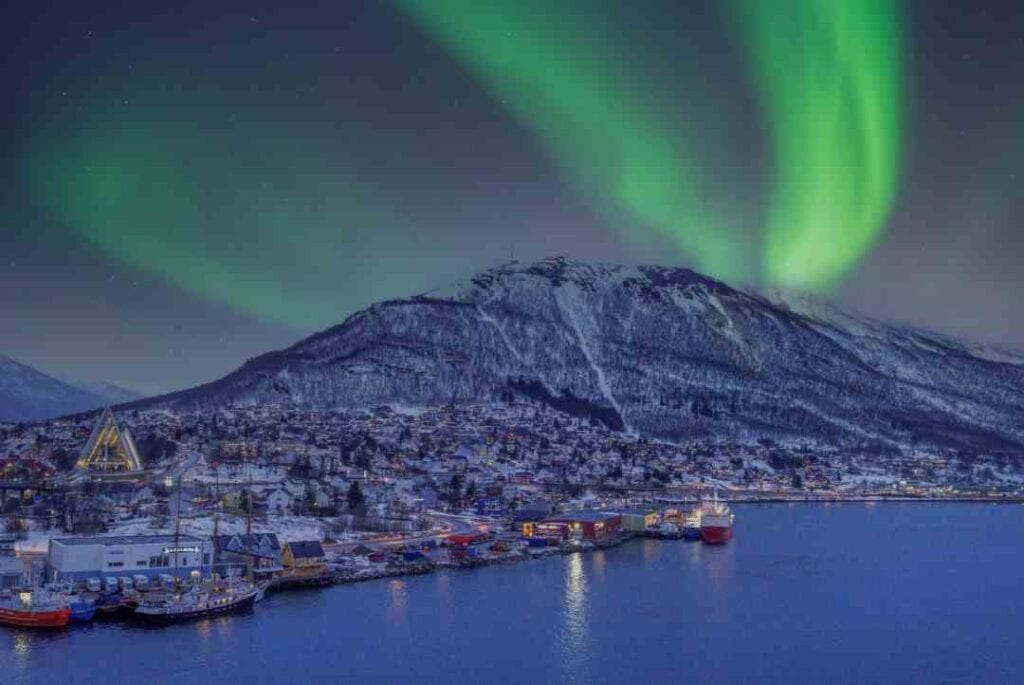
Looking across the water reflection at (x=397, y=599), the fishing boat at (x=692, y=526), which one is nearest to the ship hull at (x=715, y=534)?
the fishing boat at (x=692, y=526)

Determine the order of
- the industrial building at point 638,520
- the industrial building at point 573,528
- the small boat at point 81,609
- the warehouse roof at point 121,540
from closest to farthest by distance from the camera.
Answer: the small boat at point 81,609 → the warehouse roof at point 121,540 → the industrial building at point 573,528 → the industrial building at point 638,520

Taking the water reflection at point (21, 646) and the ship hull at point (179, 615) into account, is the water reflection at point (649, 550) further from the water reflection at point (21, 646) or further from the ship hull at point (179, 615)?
the water reflection at point (21, 646)

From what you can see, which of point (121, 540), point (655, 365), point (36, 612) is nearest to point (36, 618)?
point (36, 612)

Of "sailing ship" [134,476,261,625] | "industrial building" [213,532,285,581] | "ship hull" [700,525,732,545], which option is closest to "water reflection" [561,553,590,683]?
"sailing ship" [134,476,261,625]

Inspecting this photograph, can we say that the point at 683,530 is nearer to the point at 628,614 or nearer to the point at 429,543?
the point at 429,543

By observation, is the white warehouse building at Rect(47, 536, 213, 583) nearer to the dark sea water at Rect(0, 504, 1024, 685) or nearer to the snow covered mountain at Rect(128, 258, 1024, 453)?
the dark sea water at Rect(0, 504, 1024, 685)

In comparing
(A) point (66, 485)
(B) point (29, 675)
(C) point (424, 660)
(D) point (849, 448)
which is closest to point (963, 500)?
(D) point (849, 448)
